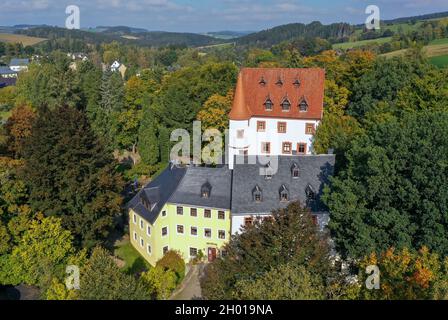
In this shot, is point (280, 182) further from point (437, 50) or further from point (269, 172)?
point (437, 50)

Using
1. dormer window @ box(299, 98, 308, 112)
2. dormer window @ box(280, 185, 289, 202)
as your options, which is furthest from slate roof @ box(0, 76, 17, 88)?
dormer window @ box(280, 185, 289, 202)

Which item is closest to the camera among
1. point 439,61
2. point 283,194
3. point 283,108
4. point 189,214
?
point 283,194

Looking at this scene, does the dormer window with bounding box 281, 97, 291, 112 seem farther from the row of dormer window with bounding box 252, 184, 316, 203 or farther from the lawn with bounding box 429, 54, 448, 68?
the lawn with bounding box 429, 54, 448, 68

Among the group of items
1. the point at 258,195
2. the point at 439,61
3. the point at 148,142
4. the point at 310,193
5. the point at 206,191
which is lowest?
the point at 206,191

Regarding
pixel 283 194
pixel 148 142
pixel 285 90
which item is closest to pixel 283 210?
pixel 283 194
